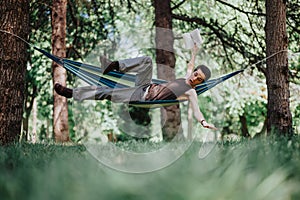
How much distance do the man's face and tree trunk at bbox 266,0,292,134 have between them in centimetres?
59

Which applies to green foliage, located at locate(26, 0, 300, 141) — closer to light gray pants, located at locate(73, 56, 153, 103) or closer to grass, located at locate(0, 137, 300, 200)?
light gray pants, located at locate(73, 56, 153, 103)

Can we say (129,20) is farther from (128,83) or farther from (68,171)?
(68,171)

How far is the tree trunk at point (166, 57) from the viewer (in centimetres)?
580

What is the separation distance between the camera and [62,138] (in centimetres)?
596

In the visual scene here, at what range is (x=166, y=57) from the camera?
587 centimetres

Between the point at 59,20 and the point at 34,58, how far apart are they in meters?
3.41

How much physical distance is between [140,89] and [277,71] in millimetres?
1188

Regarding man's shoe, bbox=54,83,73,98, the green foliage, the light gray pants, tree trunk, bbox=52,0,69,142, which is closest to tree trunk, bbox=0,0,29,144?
man's shoe, bbox=54,83,73,98

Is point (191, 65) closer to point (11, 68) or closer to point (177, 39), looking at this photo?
point (11, 68)

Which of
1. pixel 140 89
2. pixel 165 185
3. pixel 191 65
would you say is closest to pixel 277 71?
pixel 191 65

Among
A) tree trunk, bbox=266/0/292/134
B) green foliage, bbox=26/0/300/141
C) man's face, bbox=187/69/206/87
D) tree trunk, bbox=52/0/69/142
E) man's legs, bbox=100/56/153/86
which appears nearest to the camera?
→ tree trunk, bbox=266/0/292/134

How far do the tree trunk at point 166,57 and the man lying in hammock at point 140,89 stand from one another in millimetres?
1895

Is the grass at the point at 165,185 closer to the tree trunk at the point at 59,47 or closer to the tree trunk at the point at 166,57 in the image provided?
the tree trunk at the point at 166,57

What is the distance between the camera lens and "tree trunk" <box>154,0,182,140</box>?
5797mm
